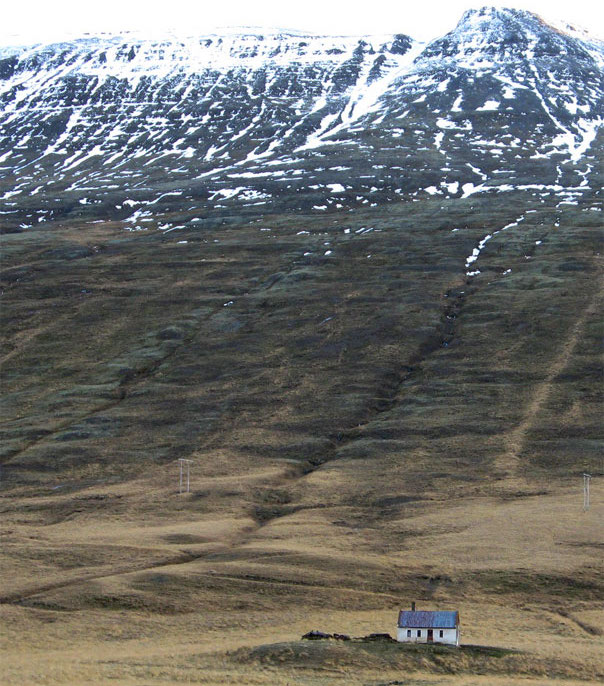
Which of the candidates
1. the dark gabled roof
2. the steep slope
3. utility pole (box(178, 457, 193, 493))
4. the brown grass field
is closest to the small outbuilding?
the dark gabled roof

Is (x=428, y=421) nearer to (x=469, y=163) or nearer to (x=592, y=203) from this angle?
(x=592, y=203)

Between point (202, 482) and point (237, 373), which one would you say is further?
point (237, 373)

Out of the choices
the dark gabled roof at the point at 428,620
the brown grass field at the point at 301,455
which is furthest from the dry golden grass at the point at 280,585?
the dark gabled roof at the point at 428,620

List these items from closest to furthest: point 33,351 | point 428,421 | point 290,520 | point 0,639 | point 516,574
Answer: point 0,639 < point 516,574 < point 290,520 < point 428,421 < point 33,351

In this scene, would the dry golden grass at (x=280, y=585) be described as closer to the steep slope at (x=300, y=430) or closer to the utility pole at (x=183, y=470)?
the steep slope at (x=300, y=430)

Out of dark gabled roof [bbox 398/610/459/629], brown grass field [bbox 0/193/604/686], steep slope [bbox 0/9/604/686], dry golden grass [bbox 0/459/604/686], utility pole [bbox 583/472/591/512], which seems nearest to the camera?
dry golden grass [bbox 0/459/604/686]

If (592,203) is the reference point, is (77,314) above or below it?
below

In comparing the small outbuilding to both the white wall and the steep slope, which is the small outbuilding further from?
the steep slope

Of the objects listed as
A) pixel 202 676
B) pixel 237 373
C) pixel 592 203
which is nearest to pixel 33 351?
pixel 237 373
